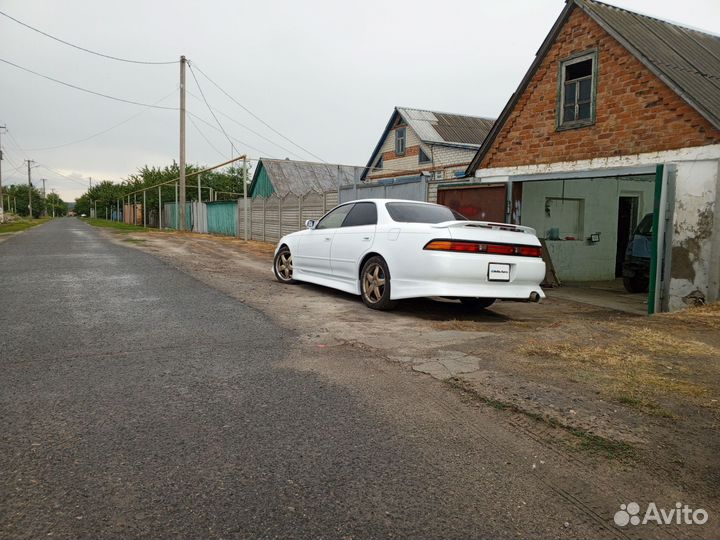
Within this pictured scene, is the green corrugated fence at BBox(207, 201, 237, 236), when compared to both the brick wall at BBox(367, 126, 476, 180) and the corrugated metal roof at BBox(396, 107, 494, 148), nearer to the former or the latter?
the brick wall at BBox(367, 126, 476, 180)

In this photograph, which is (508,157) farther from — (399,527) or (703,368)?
(399,527)

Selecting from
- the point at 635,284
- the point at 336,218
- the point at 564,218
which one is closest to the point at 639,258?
the point at 635,284

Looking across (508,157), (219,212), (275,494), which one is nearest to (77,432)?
(275,494)

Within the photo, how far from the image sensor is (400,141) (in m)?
30.8

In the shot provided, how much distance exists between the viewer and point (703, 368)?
174 inches

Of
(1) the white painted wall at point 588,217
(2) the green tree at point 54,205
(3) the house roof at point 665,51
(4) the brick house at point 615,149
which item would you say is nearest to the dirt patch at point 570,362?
(4) the brick house at point 615,149

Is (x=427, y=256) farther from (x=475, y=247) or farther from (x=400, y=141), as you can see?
(x=400, y=141)

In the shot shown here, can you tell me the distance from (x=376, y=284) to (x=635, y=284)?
6874mm

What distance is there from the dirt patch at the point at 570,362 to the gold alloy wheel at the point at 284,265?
1.28 m

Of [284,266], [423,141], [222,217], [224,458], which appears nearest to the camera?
[224,458]

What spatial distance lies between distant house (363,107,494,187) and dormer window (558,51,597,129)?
16.2 meters

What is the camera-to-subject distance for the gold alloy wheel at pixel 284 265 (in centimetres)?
964

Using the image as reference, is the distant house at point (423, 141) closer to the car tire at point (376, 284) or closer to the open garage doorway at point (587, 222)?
the open garage doorway at point (587, 222)

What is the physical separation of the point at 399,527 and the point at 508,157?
1105 centimetres
